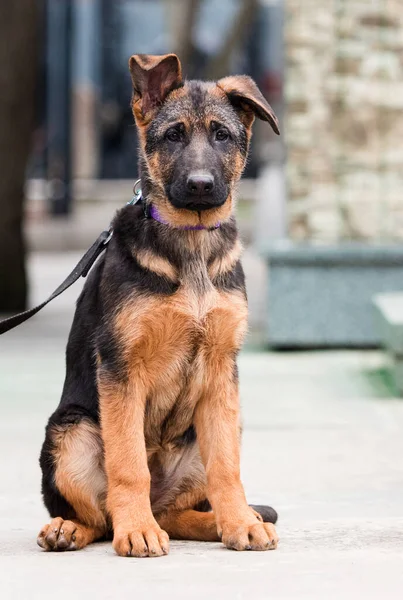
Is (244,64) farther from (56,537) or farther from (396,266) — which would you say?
(56,537)

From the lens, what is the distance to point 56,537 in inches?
182

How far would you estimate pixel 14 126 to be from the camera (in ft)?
38.1

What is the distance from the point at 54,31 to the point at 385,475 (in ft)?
68.7

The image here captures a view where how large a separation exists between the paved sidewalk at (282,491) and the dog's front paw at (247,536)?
0.13ft

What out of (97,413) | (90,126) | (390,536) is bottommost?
(90,126)

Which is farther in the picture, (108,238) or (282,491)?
(282,491)

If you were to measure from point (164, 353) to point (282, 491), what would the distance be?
61.4 inches

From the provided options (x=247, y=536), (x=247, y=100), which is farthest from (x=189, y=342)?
(x=247, y=100)

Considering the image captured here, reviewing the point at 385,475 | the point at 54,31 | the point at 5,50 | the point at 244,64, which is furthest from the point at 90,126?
the point at 385,475

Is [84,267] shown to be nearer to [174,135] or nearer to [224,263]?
[224,263]

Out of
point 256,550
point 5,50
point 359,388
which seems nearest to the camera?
point 256,550

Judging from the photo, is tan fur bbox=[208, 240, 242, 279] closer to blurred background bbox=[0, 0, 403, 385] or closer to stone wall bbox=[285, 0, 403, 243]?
blurred background bbox=[0, 0, 403, 385]

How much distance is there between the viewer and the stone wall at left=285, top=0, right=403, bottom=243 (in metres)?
10.3

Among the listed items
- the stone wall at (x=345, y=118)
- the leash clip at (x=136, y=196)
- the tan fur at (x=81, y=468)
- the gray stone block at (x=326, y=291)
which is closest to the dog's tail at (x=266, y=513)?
the tan fur at (x=81, y=468)
